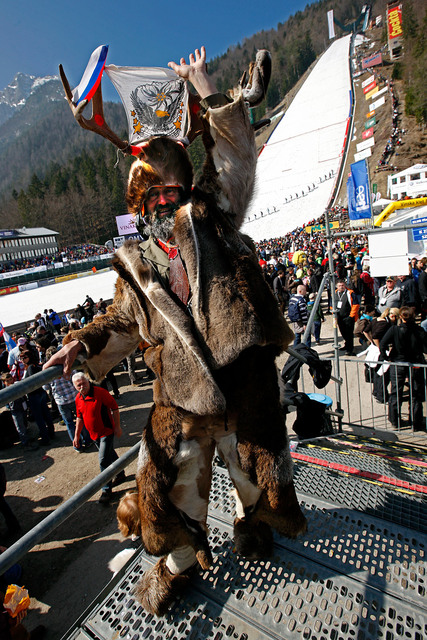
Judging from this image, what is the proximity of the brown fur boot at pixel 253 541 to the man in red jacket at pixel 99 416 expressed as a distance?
9.36ft

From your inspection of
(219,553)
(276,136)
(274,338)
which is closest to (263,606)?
(219,553)

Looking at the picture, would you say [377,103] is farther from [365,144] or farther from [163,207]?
[163,207]

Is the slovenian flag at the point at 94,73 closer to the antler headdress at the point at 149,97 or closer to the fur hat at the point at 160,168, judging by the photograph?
the antler headdress at the point at 149,97

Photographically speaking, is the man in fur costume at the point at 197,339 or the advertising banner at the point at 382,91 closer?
the man in fur costume at the point at 197,339

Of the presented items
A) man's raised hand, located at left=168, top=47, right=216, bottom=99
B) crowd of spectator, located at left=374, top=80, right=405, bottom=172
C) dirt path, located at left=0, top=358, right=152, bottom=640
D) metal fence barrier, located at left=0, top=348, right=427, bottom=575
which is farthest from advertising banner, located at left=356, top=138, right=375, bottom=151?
man's raised hand, located at left=168, top=47, right=216, bottom=99

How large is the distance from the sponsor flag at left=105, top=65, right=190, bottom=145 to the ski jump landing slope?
1373 inches

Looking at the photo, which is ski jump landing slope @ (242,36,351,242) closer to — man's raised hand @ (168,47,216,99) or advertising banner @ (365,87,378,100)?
advertising banner @ (365,87,378,100)

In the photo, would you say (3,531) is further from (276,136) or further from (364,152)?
(276,136)

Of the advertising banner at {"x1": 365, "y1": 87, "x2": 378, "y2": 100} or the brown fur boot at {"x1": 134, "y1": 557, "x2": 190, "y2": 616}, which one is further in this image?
the advertising banner at {"x1": 365, "y1": 87, "x2": 378, "y2": 100}

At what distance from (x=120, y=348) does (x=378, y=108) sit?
66047 mm

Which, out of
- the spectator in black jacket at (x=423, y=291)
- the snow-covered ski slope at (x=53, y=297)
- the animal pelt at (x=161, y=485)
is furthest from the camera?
the snow-covered ski slope at (x=53, y=297)

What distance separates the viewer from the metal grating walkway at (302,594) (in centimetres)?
172

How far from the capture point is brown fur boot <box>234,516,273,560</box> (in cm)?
212

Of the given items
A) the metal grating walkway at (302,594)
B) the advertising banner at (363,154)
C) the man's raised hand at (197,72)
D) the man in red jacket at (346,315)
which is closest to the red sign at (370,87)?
the advertising banner at (363,154)
